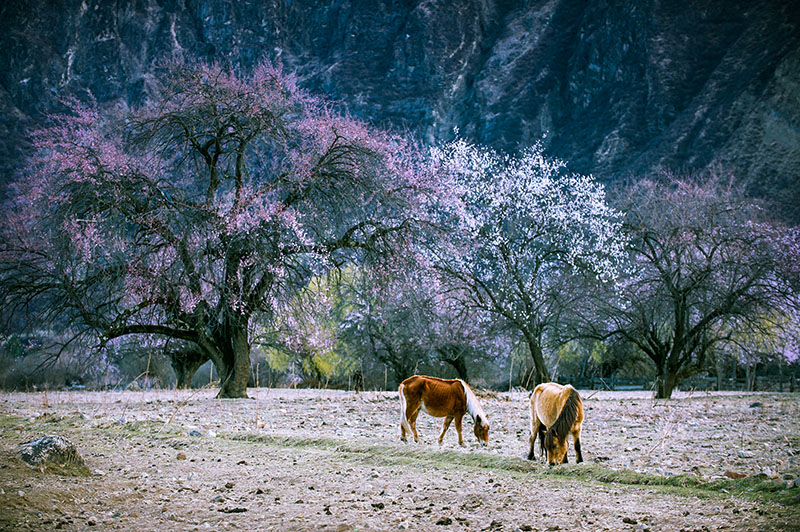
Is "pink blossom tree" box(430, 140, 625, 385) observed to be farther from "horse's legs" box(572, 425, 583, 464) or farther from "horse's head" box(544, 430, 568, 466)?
"horse's head" box(544, 430, 568, 466)

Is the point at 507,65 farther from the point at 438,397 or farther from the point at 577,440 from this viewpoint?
the point at 577,440

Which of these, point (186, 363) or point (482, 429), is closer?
point (482, 429)

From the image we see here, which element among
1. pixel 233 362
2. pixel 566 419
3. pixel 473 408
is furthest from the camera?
pixel 233 362

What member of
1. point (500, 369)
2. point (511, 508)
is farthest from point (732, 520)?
point (500, 369)

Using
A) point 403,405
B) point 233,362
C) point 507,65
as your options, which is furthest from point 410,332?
point 507,65

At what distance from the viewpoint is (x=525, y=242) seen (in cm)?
2292

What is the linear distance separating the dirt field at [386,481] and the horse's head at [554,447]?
95 millimetres

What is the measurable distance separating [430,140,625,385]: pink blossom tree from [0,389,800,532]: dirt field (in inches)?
476

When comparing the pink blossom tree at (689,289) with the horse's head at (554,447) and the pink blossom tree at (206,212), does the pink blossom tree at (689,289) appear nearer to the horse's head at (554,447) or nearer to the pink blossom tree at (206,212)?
the pink blossom tree at (206,212)

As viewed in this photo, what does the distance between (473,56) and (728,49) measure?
65.2 metres

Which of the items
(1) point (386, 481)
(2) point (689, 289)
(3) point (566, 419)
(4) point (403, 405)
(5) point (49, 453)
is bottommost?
(1) point (386, 481)

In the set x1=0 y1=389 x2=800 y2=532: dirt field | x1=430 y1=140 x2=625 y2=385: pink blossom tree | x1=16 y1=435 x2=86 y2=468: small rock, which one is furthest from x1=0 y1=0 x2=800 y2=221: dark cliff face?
x1=16 y1=435 x2=86 y2=468: small rock

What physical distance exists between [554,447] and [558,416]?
0.33 metres

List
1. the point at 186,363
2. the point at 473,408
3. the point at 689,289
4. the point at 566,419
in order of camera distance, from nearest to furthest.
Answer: the point at 566,419 < the point at 473,408 < the point at 689,289 < the point at 186,363
